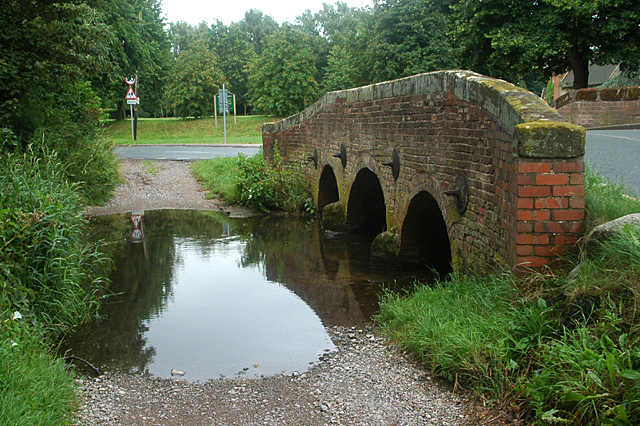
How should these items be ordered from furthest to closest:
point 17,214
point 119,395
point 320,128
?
1. point 320,128
2. point 17,214
3. point 119,395

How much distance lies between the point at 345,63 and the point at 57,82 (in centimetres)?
3467

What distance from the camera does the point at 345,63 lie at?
139ft

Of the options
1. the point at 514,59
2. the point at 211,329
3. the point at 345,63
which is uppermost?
the point at 345,63

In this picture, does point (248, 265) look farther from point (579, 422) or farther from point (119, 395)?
point (579, 422)

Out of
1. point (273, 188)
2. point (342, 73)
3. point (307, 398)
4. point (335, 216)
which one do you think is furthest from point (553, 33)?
point (342, 73)

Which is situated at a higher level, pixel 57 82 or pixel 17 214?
pixel 57 82

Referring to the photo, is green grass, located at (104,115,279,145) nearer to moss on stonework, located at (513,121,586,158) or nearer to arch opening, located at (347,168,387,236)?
arch opening, located at (347,168,387,236)

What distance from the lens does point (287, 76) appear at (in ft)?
122

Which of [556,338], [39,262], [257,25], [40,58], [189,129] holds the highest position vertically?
[257,25]

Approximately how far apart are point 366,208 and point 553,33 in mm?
13596

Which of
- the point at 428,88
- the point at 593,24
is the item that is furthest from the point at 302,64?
the point at 428,88

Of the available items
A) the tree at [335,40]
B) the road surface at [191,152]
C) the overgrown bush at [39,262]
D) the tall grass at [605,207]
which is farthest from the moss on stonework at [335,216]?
the tree at [335,40]

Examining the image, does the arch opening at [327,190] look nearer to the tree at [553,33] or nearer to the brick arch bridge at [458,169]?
the brick arch bridge at [458,169]

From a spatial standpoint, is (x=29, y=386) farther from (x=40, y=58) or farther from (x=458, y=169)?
(x=40, y=58)
